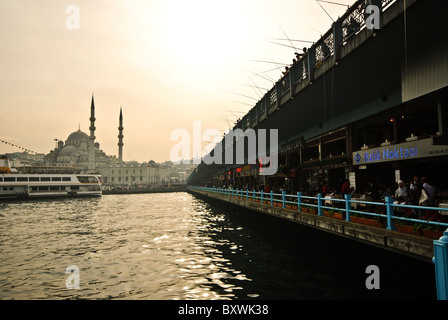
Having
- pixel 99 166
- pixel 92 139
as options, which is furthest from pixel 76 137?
pixel 92 139

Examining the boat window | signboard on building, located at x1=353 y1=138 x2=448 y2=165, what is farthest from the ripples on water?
the boat window

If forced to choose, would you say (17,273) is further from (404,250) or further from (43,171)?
(43,171)

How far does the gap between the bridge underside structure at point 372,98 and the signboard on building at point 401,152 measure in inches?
1.8

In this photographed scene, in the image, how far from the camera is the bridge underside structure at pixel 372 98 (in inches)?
381

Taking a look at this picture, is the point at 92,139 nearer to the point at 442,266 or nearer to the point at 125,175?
the point at 125,175

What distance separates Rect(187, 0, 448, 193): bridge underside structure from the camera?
9.69 m

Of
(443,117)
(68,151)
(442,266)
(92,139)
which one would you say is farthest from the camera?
(68,151)

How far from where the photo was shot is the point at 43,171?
74.4 meters

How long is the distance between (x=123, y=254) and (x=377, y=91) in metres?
14.1

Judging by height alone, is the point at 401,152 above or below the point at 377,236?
above

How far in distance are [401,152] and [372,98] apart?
3.33 metres

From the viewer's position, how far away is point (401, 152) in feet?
47.2

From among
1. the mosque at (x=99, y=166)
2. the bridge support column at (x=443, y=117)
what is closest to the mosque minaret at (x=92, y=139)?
the mosque at (x=99, y=166)

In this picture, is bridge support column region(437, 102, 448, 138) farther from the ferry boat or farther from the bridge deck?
the ferry boat
